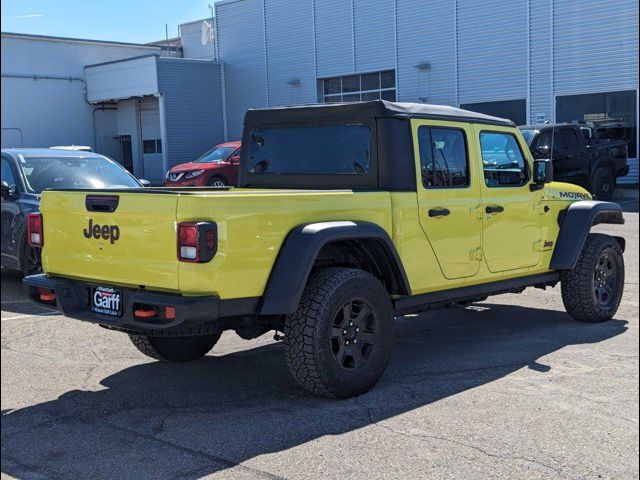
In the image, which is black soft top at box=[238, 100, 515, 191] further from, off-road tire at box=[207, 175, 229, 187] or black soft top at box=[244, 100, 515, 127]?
off-road tire at box=[207, 175, 229, 187]

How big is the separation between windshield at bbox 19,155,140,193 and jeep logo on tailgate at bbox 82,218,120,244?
4.56m

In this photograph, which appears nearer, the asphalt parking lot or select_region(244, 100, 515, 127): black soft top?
the asphalt parking lot

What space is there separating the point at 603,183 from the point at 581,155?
1192 mm

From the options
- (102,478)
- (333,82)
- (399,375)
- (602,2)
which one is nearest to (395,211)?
(399,375)

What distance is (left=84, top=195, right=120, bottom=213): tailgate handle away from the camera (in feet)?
15.8

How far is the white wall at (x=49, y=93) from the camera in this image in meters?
31.8

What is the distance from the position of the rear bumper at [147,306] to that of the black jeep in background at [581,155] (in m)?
10.9

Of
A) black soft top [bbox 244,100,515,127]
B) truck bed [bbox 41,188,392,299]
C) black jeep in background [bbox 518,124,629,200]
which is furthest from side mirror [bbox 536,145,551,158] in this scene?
truck bed [bbox 41,188,392,299]

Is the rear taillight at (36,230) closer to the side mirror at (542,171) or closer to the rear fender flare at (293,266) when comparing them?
the rear fender flare at (293,266)

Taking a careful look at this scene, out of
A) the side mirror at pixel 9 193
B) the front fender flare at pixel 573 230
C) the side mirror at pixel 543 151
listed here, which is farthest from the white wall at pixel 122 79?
the front fender flare at pixel 573 230

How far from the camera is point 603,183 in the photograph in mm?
17016

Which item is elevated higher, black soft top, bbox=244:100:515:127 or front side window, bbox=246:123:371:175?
black soft top, bbox=244:100:515:127

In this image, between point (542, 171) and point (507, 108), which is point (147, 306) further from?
point (507, 108)

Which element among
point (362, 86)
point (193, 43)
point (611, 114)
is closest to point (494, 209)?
point (611, 114)
